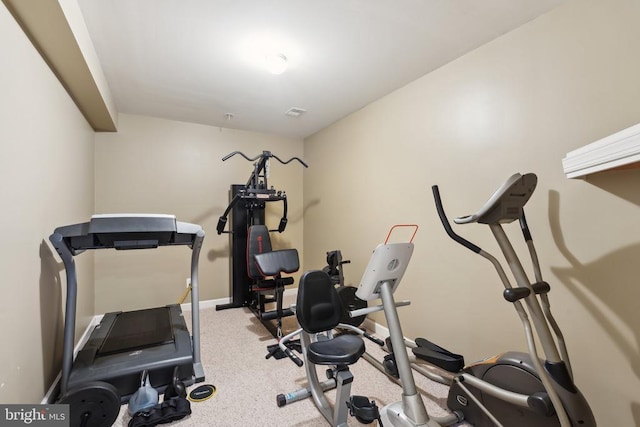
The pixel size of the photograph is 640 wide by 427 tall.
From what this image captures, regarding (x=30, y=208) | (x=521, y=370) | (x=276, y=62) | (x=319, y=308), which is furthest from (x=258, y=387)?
(x=276, y=62)

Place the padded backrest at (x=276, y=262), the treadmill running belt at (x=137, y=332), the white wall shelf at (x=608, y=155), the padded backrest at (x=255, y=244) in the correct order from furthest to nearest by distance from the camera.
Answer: the padded backrest at (x=255, y=244), the padded backrest at (x=276, y=262), the treadmill running belt at (x=137, y=332), the white wall shelf at (x=608, y=155)

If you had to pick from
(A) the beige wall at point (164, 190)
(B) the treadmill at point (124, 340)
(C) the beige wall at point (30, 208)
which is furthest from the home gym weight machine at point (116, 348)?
(A) the beige wall at point (164, 190)

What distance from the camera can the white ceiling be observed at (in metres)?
1.66

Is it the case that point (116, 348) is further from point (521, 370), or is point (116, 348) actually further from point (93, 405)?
point (521, 370)

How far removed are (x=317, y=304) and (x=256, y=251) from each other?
5.54 ft

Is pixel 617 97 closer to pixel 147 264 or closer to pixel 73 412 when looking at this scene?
pixel 73 412

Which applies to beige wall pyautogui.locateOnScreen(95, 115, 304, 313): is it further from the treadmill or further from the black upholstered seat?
the black upholstered seat

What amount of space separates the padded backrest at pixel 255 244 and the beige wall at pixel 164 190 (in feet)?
2.84

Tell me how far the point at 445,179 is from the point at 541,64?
3.04 feet

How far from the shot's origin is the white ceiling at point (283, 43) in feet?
5.44

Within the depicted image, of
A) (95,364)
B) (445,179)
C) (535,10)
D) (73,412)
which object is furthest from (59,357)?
(535,10)

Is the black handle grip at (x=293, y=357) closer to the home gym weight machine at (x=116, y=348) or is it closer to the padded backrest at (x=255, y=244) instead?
the home gym weight machine at (x=116, y=348)

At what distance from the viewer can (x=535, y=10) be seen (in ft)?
5.46

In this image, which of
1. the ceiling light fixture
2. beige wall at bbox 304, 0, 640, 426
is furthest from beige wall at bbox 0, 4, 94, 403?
beige wall at bbox 304, 0, 640, 426
